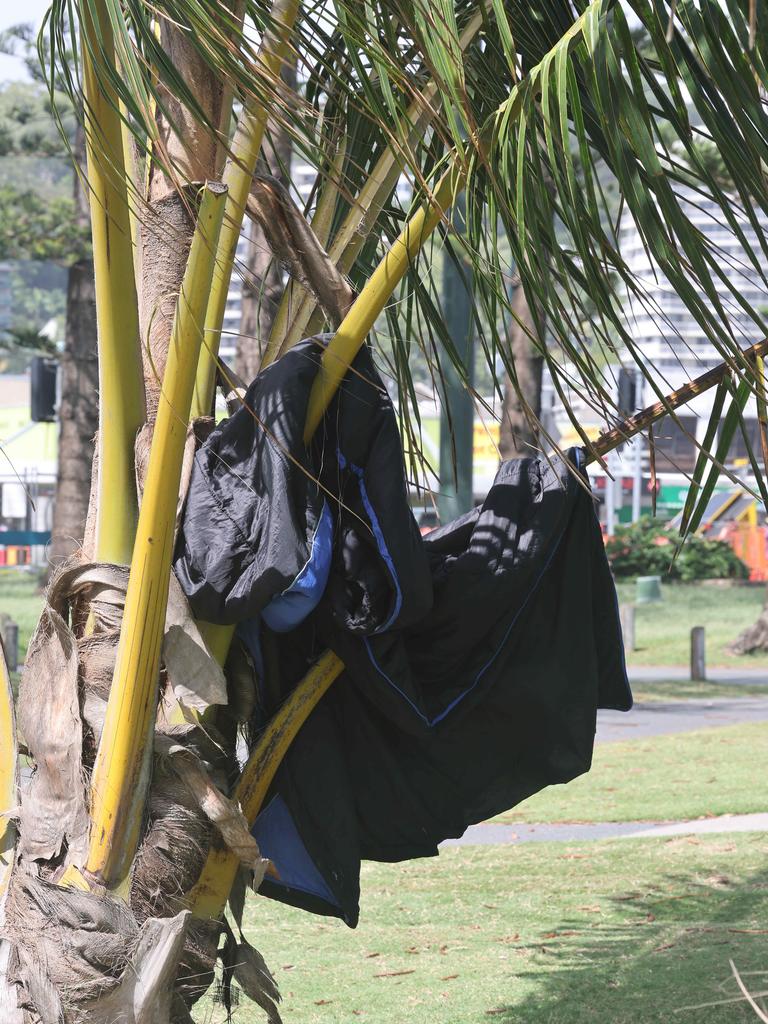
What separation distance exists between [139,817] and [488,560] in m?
1.07

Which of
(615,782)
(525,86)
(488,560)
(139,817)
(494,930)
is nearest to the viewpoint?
(525,86)

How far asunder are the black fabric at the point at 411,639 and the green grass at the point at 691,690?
10.6 m

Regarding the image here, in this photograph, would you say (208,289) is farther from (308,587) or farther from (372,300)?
(308,587)

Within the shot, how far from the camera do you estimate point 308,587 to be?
9.53 feet

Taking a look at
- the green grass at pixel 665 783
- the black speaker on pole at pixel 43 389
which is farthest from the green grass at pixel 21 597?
the green grass at pixel 665 783

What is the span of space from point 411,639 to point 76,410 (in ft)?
36.6

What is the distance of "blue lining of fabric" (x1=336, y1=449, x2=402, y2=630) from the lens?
9.78ft

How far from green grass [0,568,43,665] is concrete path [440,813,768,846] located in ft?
41.7

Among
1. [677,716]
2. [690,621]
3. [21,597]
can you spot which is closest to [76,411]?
[677,716]

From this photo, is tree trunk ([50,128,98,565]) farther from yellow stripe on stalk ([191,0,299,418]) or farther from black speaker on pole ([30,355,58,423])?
yellow stripe on stalk ([191,0,299,418])

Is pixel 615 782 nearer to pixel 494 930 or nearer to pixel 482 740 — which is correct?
pixel 494 930

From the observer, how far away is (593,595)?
3416mm

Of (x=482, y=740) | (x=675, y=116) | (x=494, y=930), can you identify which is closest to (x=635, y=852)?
(x=494, y=930)

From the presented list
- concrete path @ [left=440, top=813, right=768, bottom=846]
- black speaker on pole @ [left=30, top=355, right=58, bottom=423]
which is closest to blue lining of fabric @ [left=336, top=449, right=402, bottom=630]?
concrete path @ [left=440, top=813, right=768, bottom=846]
